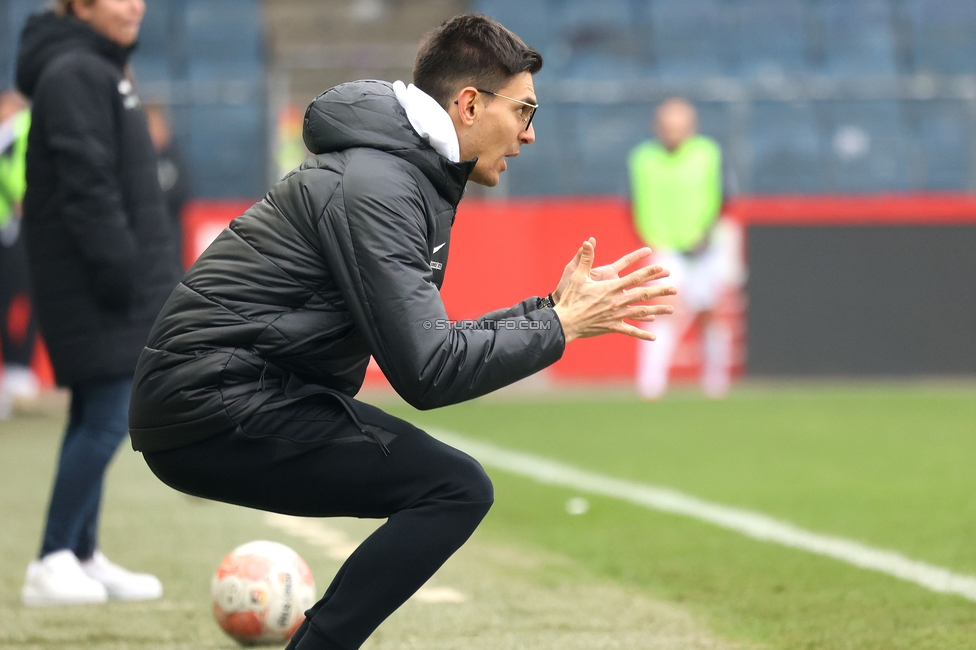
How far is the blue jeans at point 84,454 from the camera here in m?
4.73

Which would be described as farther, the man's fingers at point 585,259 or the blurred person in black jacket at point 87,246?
the blurred person in black jacket at point 87,246

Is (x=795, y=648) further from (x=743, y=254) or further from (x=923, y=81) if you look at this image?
(x=923, y=81)

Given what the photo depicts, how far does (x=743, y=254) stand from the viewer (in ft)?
43.2

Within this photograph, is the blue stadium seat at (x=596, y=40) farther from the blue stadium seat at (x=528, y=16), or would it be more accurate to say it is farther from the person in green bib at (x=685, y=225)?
the person in green bib at (x=685, y=225)

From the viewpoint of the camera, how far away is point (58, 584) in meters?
4.71

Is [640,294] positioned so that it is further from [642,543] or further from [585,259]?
[642,543]

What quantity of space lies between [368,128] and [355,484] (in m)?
0.78

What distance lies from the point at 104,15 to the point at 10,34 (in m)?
13.0

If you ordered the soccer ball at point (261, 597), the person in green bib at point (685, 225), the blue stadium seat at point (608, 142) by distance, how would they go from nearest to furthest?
the soccer ball at point (261, 597)
the person in green bib at point (685, 225)
the blue stadium seat at point (608, 142)

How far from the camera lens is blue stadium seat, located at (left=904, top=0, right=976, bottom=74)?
17.8 meters

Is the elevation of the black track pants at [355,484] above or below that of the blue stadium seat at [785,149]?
above

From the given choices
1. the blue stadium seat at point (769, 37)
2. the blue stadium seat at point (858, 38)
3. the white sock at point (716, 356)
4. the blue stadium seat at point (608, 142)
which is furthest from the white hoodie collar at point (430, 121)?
the blue stadium seat at point (858, 38)

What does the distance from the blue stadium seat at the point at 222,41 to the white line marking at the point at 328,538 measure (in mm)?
11537

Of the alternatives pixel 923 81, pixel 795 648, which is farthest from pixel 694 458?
pixel 923 81
